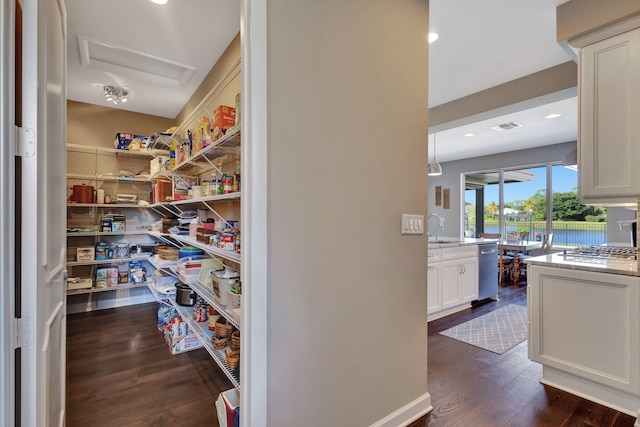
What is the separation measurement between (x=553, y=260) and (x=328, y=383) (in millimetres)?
1878

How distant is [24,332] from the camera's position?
0.89 metres

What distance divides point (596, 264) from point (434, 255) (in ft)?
4.57

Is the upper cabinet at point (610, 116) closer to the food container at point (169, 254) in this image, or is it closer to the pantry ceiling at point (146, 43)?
the pantry ceiling at point (146, 43)

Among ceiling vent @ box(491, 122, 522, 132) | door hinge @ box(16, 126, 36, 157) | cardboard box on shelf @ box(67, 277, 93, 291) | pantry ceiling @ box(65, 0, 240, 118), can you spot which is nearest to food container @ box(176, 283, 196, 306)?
door hinge @ box(16, 126, 36, 157)

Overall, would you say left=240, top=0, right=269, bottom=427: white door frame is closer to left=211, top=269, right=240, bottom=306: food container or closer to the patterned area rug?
left=211, top=269, right=240, bottom=306: food container

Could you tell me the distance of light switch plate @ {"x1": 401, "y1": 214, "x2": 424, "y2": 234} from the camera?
167 cm

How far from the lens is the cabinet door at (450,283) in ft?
11.0

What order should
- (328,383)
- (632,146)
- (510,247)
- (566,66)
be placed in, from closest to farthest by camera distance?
(328,383)
(632,146)
(566,66)
(510,247)

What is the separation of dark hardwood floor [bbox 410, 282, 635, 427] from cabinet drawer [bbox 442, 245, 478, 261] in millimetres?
1006

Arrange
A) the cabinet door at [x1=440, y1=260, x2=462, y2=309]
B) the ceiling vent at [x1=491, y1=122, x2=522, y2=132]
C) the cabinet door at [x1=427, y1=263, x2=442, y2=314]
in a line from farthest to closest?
the ceiling vent at [x1=491, y1=122, x2=522, y2=132], the cabinet door at [x1=440, y1=260, x2=462, y2=309], the cabinet door at [x1=427, y1=263, x2=442, y2=314]

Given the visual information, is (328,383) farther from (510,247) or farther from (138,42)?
(510,247)

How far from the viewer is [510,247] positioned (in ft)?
18.0

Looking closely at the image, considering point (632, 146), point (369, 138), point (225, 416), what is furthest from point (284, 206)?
point (632, 146)

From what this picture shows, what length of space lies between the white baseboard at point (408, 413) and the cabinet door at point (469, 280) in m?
2.06
